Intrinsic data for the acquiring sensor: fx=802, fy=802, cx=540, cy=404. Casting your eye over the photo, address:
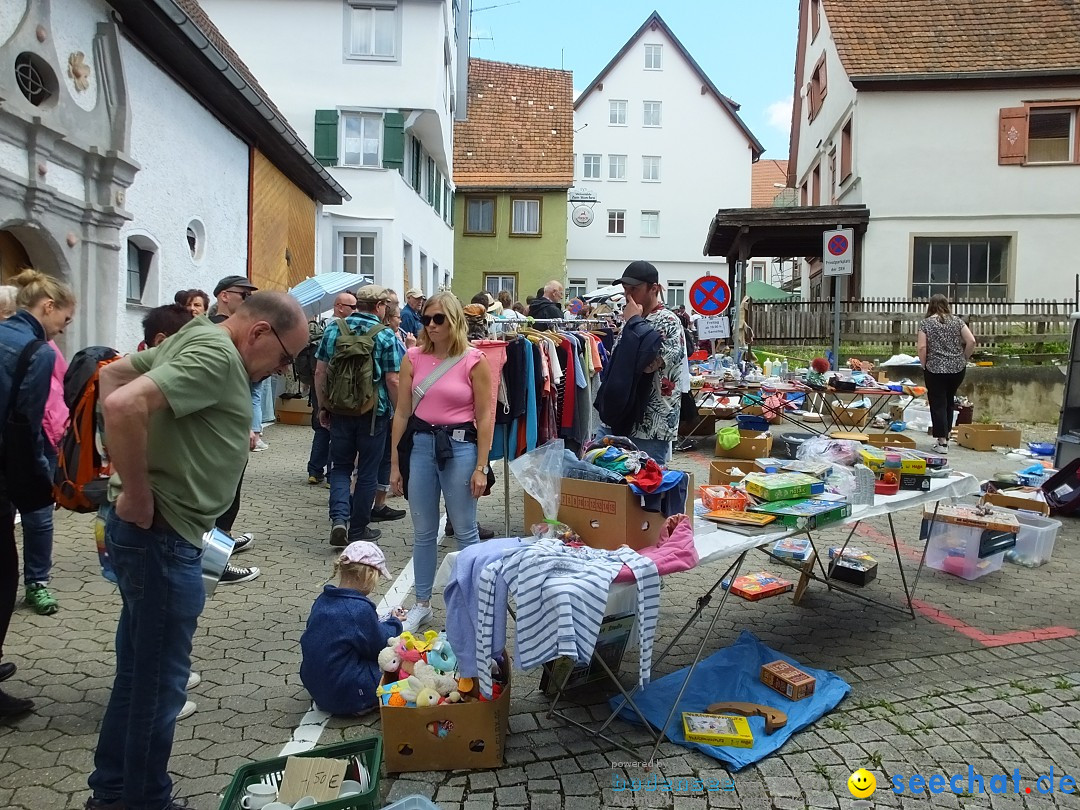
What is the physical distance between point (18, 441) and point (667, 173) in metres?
36.3

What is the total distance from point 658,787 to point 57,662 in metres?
2.99

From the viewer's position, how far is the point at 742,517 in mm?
3648

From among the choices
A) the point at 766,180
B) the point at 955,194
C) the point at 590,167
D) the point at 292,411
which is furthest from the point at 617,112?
the point at 292,411

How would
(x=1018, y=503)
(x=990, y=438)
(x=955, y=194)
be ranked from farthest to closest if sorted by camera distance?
(x=955, y=194) < (x=990, y=438) < (x=1018, y=503)

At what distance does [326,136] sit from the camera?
18.2 meters

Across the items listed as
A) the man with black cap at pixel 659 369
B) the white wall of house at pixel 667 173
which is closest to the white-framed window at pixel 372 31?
the man with black cap at pixel 659 369

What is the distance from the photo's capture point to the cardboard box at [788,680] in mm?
3584

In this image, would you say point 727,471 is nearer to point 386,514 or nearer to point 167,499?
point 167,499

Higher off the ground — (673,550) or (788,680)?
(673,550)

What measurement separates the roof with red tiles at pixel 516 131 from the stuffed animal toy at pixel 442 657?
1118 inches

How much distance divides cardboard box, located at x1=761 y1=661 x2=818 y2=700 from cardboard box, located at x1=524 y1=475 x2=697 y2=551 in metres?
0.92

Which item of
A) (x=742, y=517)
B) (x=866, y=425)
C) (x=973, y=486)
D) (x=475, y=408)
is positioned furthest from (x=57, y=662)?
(x=866, y=425)

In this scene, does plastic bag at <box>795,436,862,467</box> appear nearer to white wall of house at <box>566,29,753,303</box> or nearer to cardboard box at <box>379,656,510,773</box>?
cardboard box at <box>379,656,510,773</box>

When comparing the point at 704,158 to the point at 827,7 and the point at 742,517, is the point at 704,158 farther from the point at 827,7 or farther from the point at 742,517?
the point at 742,517
